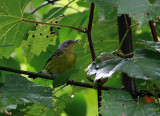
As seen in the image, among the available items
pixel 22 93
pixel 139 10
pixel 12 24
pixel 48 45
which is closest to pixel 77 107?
pixel 48 45

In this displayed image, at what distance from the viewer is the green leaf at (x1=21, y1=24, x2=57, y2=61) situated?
171 centimetres

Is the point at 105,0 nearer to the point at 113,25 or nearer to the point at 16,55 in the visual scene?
the point at 113,25

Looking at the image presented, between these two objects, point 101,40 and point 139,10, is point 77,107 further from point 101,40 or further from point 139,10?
point 139,10

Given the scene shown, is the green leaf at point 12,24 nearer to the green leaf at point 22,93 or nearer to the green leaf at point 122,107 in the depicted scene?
the green leaf at point 22,93

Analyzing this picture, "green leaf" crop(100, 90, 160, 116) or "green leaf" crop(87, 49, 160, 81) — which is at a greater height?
"green leaf" crop(87, 49, 160, 81)

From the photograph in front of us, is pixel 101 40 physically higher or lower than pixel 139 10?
lower

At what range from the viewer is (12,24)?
1.48 m

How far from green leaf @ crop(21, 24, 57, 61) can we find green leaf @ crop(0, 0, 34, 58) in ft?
0.35

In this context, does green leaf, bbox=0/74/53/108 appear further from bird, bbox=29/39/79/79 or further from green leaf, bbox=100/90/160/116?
bird, bbox=29/39/79/79

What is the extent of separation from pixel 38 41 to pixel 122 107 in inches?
37.1

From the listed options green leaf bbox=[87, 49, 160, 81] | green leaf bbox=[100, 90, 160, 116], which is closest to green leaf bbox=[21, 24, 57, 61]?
green leaf bbox=[87, 49, 160, 81]

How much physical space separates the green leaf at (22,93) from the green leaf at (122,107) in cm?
20

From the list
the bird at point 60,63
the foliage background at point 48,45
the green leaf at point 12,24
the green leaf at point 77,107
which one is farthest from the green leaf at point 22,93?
the bird at point 60,63

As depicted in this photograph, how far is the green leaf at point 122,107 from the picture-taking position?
3.21ft
